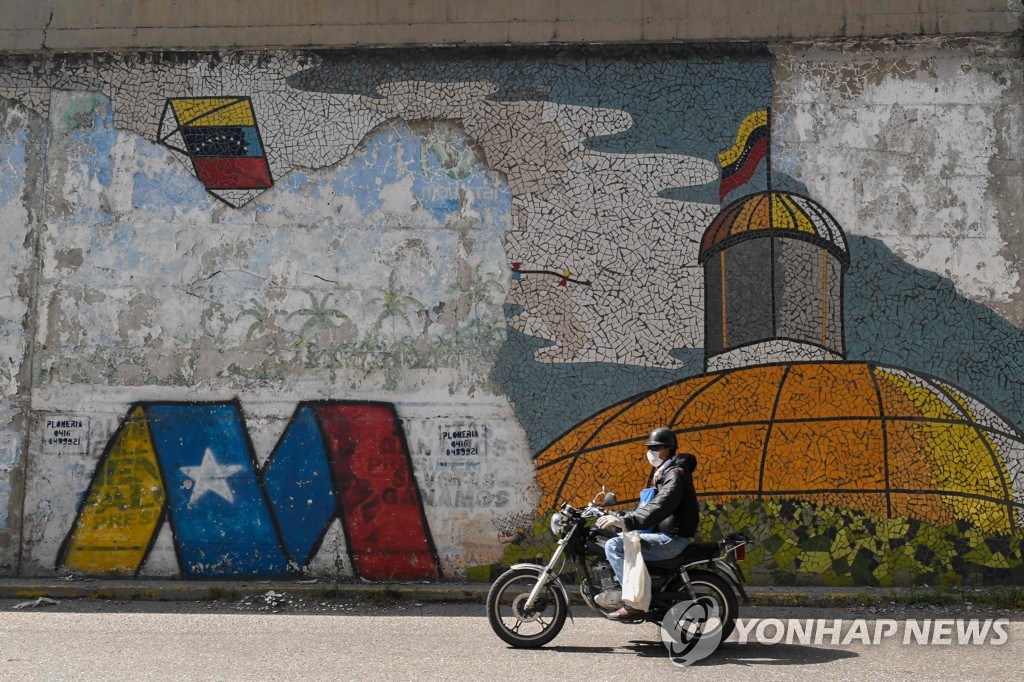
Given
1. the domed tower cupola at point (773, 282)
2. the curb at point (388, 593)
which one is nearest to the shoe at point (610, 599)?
the curb at point (388, 593)

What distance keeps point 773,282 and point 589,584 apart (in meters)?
3.84

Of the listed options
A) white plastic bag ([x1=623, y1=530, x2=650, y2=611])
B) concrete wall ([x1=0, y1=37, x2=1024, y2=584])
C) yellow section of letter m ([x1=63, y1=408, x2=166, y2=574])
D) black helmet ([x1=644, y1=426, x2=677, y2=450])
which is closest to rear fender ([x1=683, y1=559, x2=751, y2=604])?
white plastic bag ([x1=623, y1=530, x2=650, y2=611])

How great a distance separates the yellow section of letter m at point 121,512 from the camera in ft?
31.4

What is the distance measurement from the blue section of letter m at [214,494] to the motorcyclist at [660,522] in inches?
153

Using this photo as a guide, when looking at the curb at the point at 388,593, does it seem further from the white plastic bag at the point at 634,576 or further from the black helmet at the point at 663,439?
the black helmet at the point at 663,439

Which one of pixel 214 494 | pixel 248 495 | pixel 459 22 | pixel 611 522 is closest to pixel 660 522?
pixel 611 522

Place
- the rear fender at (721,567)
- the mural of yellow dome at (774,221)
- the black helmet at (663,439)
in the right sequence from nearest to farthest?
the rear fender at (721,567) < the black helmet at (663,439) < the mural of yellow dome at (774,221)

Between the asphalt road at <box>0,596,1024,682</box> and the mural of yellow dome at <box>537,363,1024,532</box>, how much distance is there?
1172 mm

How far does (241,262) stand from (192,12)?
97.9 inches

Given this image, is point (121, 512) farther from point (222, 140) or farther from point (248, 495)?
point (222, 140)

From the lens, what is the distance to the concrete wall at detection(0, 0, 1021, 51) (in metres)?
9.55

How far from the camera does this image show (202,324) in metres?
9.73

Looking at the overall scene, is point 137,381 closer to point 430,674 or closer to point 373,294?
point 373,294

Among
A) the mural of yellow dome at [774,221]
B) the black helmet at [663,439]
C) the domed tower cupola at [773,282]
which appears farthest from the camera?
the mural of yellow dome at [774,221]
